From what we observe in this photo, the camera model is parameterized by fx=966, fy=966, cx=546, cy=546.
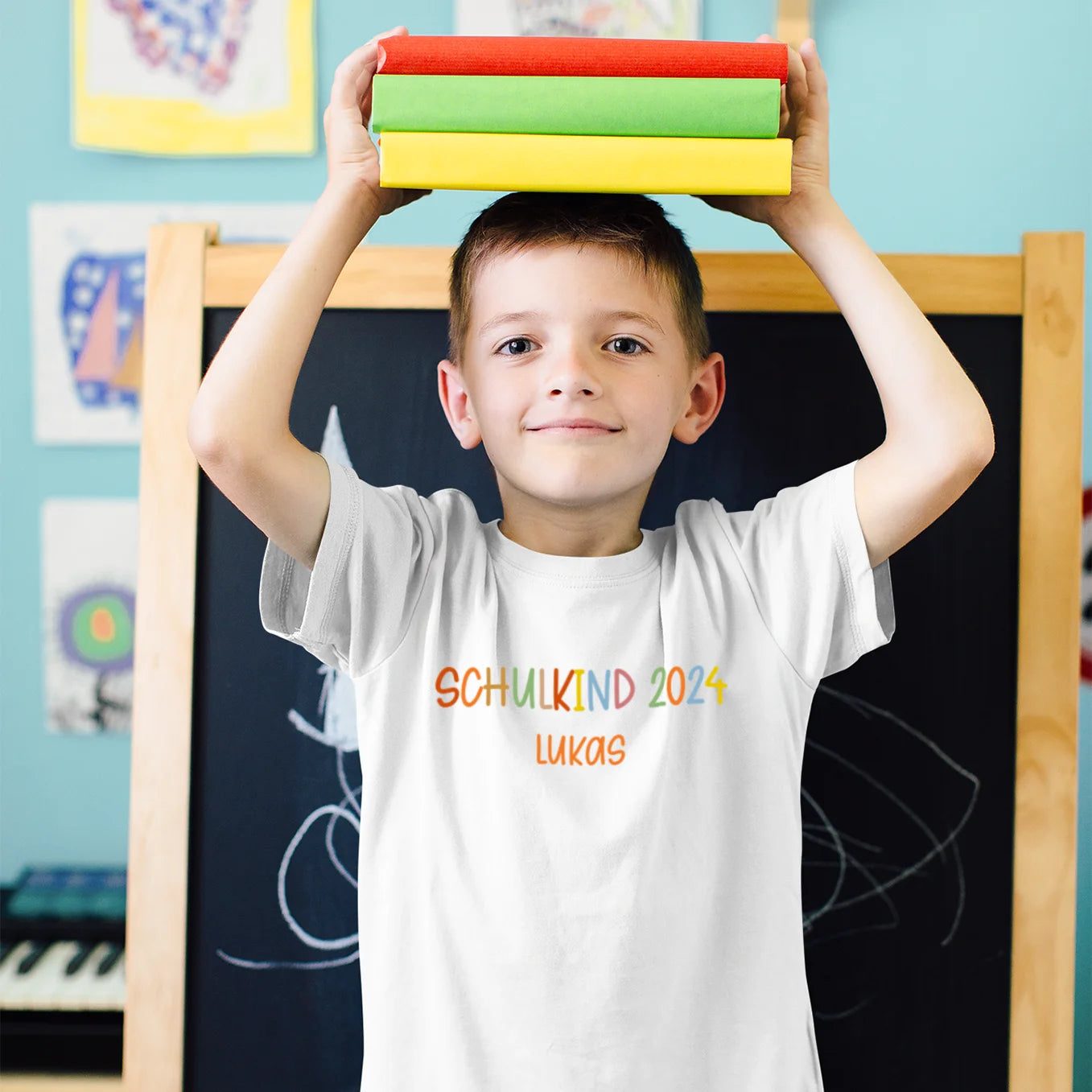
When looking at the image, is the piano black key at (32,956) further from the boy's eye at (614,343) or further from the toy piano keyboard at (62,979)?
the boy's eye at (614,343)

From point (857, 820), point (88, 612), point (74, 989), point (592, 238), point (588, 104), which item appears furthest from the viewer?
point (88, 612)

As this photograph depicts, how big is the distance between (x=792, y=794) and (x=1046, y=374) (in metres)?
0.47

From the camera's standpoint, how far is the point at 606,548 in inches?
32.7

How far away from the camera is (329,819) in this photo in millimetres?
937

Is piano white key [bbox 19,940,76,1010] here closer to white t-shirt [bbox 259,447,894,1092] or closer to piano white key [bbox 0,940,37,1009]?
piano white key [bbox 0,940,37,1009]

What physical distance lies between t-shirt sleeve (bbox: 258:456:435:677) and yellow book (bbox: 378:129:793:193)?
23cm

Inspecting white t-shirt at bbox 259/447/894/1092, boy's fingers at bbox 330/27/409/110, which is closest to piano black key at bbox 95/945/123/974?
white t-shirt at bbox 259/447/894/1092

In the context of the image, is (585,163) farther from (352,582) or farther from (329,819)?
(329,819)

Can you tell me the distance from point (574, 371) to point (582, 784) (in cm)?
32

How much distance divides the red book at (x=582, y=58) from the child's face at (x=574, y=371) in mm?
135

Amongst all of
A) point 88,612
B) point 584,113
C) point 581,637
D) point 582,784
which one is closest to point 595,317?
point 584,113

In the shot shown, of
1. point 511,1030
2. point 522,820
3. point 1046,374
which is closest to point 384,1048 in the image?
point 511,1030

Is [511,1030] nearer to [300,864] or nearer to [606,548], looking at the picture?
[300,864]

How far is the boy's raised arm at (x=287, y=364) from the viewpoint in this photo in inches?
27.5
